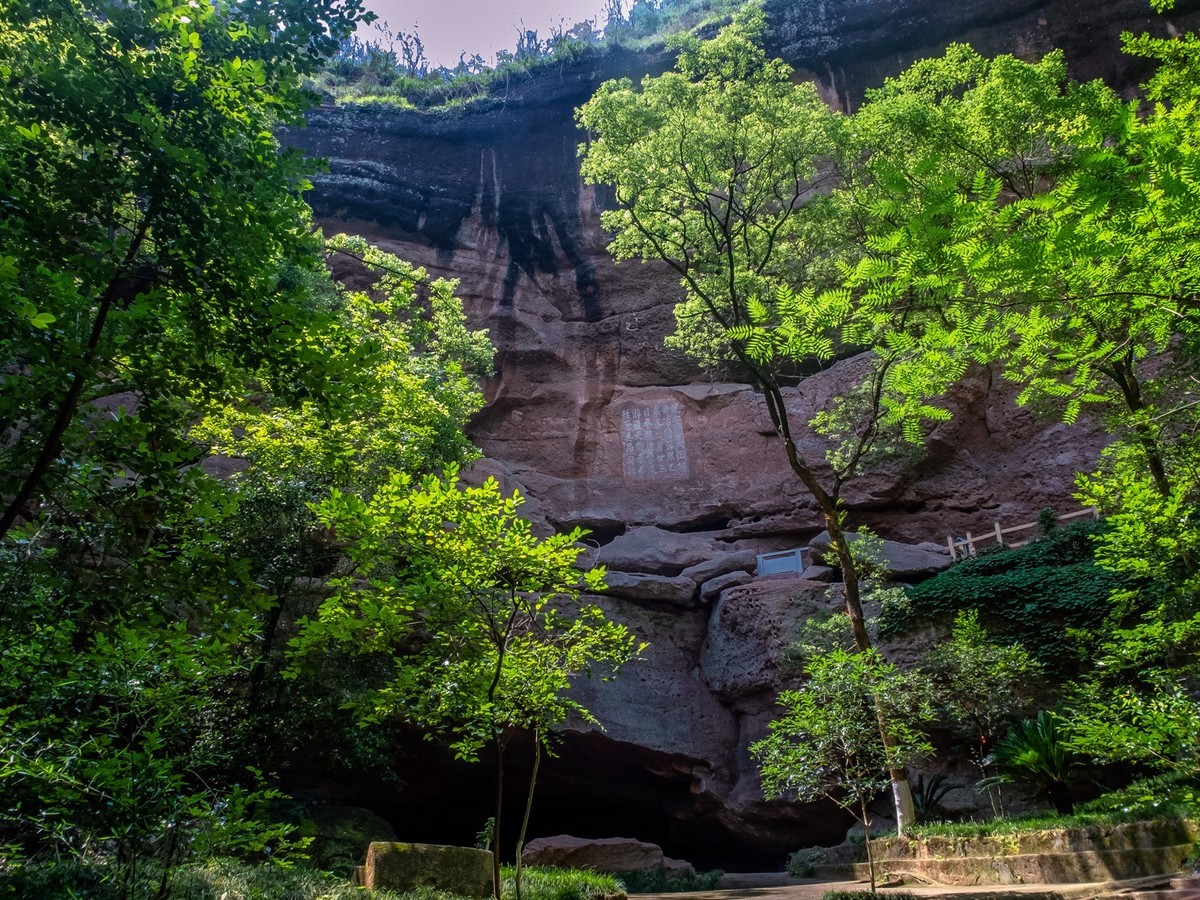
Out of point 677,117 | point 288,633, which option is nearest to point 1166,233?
point 677,117

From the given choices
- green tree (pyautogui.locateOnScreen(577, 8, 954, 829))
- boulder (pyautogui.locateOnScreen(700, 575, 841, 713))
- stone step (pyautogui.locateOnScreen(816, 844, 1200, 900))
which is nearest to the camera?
stone step (pyautogui.locateOnScreen(816, 844, 1200, 900))

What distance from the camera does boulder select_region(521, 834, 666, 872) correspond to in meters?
14.8

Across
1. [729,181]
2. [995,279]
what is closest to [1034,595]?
[729,181]

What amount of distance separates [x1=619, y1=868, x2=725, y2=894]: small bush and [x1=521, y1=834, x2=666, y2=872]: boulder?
0.26 m

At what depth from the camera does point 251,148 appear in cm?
401

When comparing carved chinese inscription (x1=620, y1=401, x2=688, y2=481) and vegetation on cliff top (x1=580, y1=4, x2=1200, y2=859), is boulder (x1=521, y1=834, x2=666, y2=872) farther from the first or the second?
carved chinese inscription (x1=620, y1=401, x2=688, y2=481)

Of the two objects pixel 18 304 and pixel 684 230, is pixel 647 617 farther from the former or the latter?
pixel 18 304

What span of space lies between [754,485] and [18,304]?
2066 centimetres

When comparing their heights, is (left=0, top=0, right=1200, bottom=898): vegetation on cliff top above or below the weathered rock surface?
below

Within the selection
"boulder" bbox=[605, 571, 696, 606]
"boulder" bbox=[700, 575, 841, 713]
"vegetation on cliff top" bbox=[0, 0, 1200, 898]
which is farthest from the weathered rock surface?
"vegetation on cliff top" bbox=[0, 0, 1200, 898]

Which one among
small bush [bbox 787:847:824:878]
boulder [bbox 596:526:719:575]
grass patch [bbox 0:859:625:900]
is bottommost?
small bush [bbox 787:847:824:878]

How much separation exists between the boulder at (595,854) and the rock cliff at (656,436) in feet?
5.72

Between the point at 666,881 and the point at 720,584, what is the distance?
671 centimetres

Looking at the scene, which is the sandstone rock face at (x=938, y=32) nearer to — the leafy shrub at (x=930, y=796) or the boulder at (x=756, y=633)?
the boulder at (x=756, y=633)
